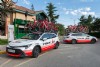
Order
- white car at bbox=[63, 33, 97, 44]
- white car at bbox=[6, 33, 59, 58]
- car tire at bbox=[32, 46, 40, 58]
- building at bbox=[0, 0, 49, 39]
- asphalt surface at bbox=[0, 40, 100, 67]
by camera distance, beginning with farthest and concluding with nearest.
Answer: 1. building at bbox=[0, 0, 49, 39]
2. white car at bbox=[63, 33, 97, 44]
3. car tire at bbox=[32, 46, 40, 58]
4. white car at bbox=[6, 33, 59, 58]
5. asphalt surface at bbox=[0, 40, 100, 67]

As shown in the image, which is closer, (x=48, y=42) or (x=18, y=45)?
(x=18, y=45)

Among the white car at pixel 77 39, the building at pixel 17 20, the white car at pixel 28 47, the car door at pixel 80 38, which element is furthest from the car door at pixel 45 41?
the building at pixel 17 20

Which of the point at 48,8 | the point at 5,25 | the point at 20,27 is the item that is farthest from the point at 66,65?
the point at 48,8

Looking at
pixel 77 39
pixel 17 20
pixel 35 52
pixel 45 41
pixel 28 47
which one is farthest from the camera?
pixel 17 20

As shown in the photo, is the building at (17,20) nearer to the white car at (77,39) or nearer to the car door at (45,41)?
the white car at (77,39)


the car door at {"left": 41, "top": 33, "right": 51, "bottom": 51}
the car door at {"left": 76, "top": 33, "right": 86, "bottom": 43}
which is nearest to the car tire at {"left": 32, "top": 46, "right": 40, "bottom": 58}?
the car door at {"left": 41, "top": 33, "right": 51, "bottom": 51}

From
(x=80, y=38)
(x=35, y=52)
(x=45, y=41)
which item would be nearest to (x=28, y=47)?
(x=35, y=52)

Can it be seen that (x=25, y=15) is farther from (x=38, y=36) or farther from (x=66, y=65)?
(x=66, y=65)

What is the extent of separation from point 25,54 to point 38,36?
2.43 metres

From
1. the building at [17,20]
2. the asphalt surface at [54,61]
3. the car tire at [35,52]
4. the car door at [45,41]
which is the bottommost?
the asphalt surface at [54,61]

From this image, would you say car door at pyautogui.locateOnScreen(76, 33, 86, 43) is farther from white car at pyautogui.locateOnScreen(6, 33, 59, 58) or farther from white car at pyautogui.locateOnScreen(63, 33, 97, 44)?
white car at pyautogui.locateOnScreen(6, 33, 59, 58)

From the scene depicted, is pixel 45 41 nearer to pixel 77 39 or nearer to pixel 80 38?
pixel 77 39

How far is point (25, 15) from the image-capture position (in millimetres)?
33312

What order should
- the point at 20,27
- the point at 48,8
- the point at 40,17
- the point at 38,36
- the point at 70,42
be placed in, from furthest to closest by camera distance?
the point at 48,8
the point at 40,17
the point at 20,27
the point at 70,42
the point at 38,36
